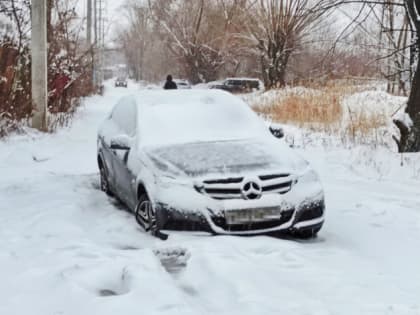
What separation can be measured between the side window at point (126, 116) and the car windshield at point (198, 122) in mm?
202

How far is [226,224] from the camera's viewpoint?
534cm

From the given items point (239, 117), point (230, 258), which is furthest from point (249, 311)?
point (239, 117)

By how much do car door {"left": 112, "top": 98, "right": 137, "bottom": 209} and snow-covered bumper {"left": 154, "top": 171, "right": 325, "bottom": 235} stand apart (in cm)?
97

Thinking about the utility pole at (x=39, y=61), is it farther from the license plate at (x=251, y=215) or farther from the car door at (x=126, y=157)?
the license plate at (x=251, y=215)

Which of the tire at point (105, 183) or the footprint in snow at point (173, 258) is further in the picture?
the tire at point (105, 183)

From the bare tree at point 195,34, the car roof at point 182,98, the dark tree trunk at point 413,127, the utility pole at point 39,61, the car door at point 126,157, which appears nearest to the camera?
the car door at point 126,157

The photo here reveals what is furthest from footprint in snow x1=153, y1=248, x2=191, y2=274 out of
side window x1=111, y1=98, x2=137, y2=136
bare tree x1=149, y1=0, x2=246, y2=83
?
bare tree x1=149, y1=0, x2=246, y2=83

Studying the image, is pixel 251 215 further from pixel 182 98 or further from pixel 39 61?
pixel 39 61

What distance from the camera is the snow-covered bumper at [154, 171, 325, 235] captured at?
17.4ft

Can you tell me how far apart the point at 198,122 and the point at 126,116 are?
119cm

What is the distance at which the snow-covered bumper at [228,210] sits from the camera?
17.4 ft

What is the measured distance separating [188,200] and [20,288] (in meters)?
1.66

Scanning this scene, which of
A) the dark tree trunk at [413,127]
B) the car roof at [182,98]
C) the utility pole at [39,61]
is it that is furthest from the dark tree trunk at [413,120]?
the utility pole at [39,61]

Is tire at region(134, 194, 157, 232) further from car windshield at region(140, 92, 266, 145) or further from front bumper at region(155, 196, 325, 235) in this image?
car windshield at region(140, 92, 266, 145)
